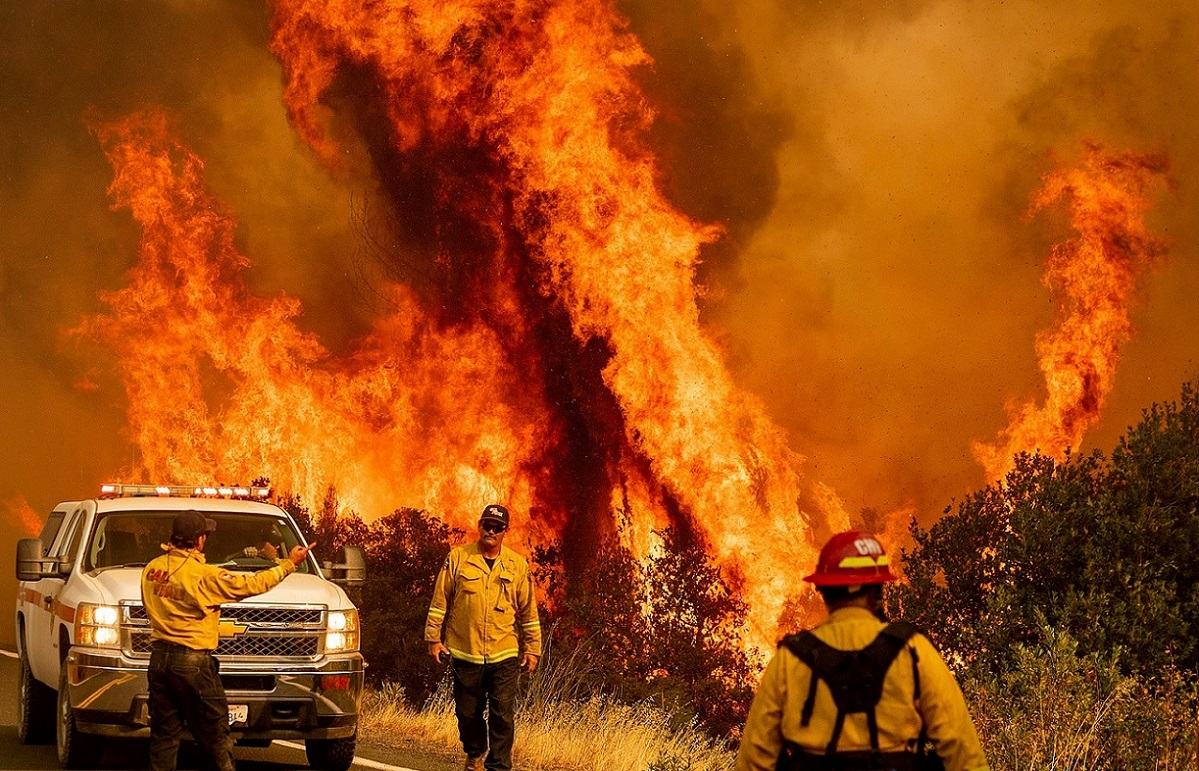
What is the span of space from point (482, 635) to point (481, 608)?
174 millimetres

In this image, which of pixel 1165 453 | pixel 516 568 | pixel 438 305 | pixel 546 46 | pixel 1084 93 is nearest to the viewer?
pixel 516 568

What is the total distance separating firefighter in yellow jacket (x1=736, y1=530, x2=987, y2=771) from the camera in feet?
17.4

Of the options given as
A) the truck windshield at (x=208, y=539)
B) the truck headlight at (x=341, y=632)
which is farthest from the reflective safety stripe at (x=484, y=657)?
the truck windshield at (x=208, y=539)

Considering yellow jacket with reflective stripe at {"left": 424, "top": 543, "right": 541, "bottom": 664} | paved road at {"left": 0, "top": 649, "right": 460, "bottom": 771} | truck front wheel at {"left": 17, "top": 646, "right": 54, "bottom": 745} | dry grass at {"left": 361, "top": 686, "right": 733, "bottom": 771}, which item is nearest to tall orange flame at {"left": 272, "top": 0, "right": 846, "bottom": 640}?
dry grass at {"left": 361, "top": 686, "right": 733, "bottom": 771}

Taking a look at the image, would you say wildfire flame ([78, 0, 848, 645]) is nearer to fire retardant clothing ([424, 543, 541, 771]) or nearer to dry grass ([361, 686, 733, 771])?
dry grass ([361, 686, 733, 771])

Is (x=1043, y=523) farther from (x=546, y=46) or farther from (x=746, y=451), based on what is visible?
(x=546, y=46)

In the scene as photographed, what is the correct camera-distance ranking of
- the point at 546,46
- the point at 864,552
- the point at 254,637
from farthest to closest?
the point at 546,46 → the point at 254,637 → the point at 864,552

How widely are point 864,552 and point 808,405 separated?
44237mm

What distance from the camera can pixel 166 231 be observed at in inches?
1715

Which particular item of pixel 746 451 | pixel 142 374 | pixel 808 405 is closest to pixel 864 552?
pixel 746 451

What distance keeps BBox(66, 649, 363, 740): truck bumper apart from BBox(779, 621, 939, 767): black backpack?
22.7ft

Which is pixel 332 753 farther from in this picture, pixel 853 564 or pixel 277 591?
pixel 853 564

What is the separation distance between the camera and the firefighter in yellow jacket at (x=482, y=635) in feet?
36.1

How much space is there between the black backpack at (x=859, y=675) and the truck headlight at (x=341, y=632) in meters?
7.42
